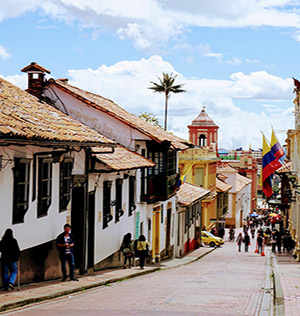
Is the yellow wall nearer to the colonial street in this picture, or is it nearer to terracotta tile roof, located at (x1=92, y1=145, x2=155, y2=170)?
terracotta tile roof, located at (x1=92, y1=145, x2=155, y2=170)

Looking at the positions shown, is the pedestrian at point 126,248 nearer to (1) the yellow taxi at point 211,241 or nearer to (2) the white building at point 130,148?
(2) the white building at point 130,148

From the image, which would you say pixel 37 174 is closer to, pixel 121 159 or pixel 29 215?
pixel 29 215

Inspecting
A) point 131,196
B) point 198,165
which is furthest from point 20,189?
point 198,165

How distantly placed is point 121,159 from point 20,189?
8.17m

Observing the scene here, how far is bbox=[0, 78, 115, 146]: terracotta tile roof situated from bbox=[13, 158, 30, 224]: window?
34.4 inches

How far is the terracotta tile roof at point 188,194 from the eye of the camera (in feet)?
121

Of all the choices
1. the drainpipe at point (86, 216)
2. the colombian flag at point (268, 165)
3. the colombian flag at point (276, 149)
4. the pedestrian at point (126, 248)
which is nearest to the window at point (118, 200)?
the pedestrian at point (126, 248)

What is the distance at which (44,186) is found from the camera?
14875 millimetres

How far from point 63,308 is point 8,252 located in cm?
168

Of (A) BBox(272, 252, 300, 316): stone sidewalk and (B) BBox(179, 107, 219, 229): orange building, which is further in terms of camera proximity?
(B) BBox(179, 107, 219, 229): orange building

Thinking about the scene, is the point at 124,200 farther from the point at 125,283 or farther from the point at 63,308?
the point at 63,308

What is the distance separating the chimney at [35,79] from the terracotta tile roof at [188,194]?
14.7 meters

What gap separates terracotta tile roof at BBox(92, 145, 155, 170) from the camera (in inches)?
760

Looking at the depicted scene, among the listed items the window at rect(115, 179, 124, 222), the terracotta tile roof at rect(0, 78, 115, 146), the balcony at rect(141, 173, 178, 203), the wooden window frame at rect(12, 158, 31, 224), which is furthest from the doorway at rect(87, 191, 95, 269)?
the balcony at rect(141, 173, 178, 203)
